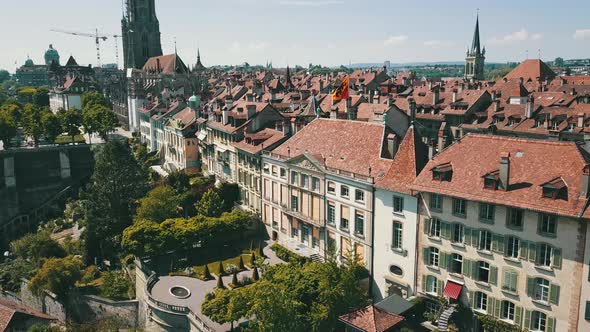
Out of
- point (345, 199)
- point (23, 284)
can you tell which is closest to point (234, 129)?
point (345, 199)

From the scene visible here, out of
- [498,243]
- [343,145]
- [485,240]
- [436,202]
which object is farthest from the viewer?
[343,145]

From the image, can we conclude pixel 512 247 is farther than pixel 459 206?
No

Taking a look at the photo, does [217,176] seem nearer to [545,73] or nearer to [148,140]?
[148,140]

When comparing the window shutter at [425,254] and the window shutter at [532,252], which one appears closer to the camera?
the window shutter at [532,252]

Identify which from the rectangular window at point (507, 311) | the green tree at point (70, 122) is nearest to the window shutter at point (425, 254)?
the rectangular window at point (507, 311)

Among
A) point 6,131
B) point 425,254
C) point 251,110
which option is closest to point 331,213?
point 425,254

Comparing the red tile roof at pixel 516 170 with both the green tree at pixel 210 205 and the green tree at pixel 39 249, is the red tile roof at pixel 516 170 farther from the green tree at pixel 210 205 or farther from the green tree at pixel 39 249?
the green tree at pixel 39 249

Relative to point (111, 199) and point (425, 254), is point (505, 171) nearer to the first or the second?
point (425, 254)
